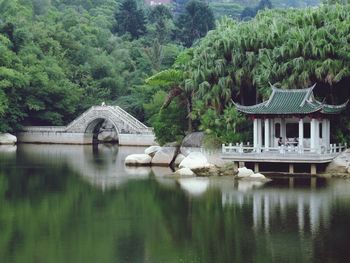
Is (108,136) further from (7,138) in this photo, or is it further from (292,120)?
(292,120)

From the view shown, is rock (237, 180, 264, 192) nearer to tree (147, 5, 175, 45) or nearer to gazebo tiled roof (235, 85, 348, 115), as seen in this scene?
gazebo tiled roof (235, 85, 348, 115)

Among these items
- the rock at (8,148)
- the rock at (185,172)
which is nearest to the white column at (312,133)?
the rock at (185,172)

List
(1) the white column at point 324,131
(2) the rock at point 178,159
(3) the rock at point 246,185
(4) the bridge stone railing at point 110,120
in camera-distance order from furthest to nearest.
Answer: (4) the bridge stone railing at point 110,120, (2) the rock at point 178,159, (1) the white column at point 324,131, (3) the rock at point 246,185

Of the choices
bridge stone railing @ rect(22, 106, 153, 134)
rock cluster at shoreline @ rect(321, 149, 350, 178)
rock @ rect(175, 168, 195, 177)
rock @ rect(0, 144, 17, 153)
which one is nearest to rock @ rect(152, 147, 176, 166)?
rock @ rect(175, 168, 195, 177)

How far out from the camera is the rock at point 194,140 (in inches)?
1722

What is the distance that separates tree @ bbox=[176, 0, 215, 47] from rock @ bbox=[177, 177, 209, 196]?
69.3 m

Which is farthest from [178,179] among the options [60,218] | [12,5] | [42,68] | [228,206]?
[12,5]

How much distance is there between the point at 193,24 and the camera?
342ft

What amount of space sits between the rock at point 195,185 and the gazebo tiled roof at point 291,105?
4.76 meters

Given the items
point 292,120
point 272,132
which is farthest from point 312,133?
point 272,132

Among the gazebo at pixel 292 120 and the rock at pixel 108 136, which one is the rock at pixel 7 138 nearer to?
the rock at pixel 108 136

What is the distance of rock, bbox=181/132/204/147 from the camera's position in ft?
143

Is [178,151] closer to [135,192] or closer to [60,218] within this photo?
[135,192]

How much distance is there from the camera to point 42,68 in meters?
71.6
